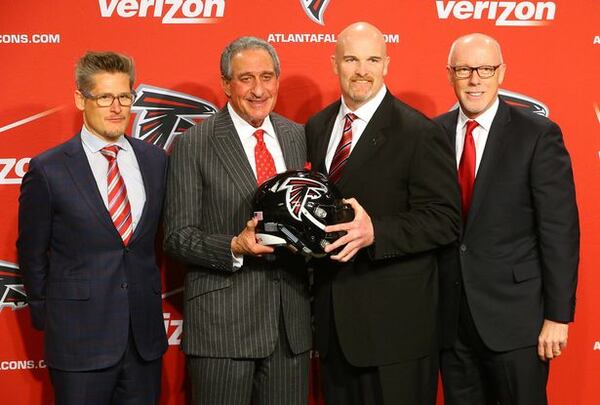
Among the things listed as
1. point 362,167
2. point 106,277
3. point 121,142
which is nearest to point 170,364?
point 106,277

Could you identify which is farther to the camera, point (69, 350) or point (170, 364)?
point (170, 364)

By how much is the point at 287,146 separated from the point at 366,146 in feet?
1.18

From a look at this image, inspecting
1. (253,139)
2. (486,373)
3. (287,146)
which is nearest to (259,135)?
(253,139)

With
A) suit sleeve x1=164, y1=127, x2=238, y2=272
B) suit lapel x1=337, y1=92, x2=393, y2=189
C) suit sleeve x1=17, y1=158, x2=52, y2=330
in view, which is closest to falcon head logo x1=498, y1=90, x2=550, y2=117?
suit lapel x1=337, y1=92, x2=393, y2=189

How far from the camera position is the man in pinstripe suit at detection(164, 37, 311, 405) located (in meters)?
2.92

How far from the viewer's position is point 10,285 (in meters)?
3.78

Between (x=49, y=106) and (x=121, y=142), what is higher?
(x=49, y=106)

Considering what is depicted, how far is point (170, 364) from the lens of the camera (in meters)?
3.93

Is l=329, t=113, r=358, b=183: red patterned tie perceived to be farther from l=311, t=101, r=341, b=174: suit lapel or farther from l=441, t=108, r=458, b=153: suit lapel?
l=441, t=108, r=458, b=153: suit lapel

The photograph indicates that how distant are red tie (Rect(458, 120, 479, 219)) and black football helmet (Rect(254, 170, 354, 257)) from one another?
668 millimetres

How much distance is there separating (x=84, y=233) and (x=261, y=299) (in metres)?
0.75

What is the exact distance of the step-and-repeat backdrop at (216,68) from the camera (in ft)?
12.1

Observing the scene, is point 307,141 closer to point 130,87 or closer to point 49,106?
point 130,87

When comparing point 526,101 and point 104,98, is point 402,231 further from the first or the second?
point 526,101
